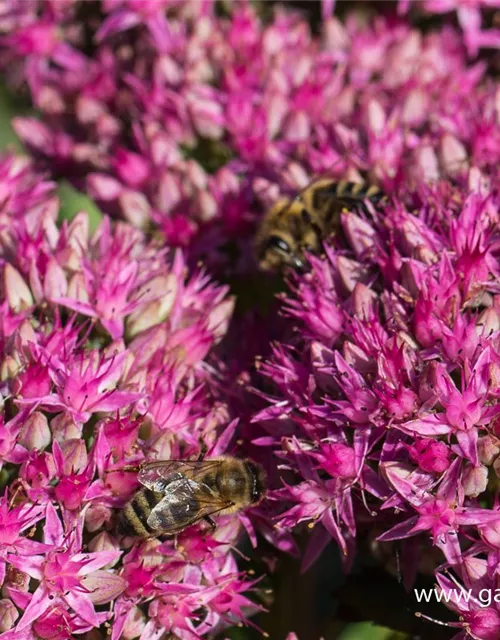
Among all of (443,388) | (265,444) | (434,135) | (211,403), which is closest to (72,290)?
(211,403)

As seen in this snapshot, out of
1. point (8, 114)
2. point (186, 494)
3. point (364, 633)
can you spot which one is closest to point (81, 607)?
point (186, 494)

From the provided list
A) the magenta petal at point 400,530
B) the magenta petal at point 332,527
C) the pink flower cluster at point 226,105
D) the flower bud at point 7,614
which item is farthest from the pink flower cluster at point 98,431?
the pink flower cluster at point 226,105

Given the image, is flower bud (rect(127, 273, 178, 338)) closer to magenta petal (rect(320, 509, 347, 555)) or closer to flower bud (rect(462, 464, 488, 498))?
magenta petal (rect(320, 509, 347, 555))

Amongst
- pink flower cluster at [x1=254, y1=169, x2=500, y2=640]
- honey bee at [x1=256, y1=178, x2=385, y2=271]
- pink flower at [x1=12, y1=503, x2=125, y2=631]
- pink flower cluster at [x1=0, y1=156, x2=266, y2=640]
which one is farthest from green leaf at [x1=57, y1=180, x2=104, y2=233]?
pink flower at [x1=12, y1=503, x2=125, y2=631]

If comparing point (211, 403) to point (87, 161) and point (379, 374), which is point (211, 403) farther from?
point (87, 161)

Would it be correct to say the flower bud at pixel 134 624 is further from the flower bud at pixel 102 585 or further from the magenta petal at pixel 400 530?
the magenta petal at pixel 400 530
